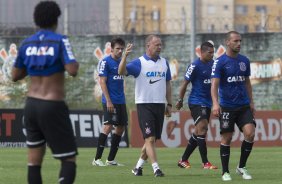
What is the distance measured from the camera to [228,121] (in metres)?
15.0

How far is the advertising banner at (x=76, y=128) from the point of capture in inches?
1063

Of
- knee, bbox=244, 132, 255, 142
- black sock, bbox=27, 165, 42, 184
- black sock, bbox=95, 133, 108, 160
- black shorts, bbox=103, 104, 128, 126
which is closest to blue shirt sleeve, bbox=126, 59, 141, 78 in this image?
knee, bbox=244, 132, 255, 142

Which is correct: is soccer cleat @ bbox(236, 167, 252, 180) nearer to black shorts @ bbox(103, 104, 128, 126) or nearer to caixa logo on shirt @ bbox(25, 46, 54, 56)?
black shorts @ bbox(103, 104, 128, 126)

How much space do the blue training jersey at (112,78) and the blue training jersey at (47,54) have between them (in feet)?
25.2

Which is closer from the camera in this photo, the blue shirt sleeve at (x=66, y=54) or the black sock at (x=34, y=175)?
the blue shirt sleeve at (x=66, y=54)

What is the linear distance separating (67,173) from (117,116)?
8.08m

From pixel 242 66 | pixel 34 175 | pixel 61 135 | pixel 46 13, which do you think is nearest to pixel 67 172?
pixel 61 135

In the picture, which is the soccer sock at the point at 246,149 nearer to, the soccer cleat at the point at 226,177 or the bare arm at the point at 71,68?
the soccer cleat at the point at 226,177

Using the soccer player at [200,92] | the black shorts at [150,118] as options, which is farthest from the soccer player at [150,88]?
the soccer player at [200,92]

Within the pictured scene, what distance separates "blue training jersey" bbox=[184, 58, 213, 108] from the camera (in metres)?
17.8

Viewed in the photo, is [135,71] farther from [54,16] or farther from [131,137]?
[131,137]

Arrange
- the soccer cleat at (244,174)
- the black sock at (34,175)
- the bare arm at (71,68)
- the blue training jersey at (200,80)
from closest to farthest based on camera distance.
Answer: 1. the bare arm at (71,68)
2. the black sock at (34,175)
3. the soccer cleat at (244,174)
4. the blue training jersey at (200,80)

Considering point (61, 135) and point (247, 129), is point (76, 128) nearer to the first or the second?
point (247, 129)

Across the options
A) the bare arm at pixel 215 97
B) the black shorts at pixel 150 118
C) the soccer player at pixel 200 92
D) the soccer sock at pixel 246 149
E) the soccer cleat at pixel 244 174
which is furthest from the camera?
the soccer player at pixel 200 92
